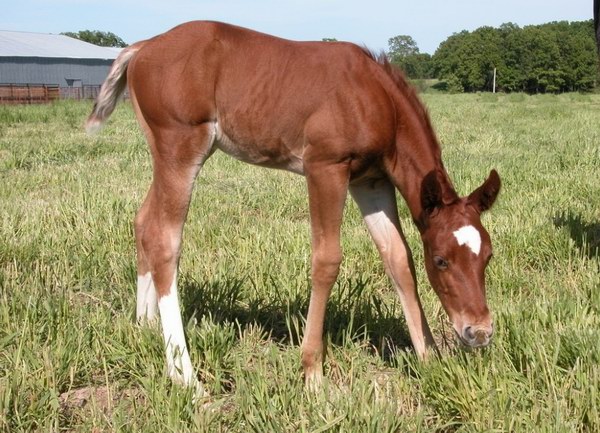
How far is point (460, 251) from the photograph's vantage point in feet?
9.27

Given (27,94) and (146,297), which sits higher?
(27,94)

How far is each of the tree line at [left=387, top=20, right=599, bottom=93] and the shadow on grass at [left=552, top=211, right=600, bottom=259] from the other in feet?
233

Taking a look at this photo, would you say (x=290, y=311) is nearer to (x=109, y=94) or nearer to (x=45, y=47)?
(x=109, y=94)

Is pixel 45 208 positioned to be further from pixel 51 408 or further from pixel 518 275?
pixel 518 275

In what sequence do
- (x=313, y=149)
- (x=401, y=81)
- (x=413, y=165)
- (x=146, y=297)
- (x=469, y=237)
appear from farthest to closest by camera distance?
(x=146, y=297)
(x=401, y=81)
(x=413, y=165)
(x=313, y=149)
(x=469, y=237)

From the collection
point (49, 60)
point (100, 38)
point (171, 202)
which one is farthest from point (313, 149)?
point (100, 38)

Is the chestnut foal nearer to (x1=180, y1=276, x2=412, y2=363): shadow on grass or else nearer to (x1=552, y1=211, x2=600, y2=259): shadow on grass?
(x1=180, y1=276, x2=412, y2=363): shadow on grass

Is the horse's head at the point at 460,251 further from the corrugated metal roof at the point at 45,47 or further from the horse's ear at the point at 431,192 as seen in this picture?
the corrugated metal roof at the point at 45,47

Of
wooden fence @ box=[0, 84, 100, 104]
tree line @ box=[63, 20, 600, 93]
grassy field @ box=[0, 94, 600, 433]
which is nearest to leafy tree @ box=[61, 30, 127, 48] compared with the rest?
tree line @ box=[63, 20, 600, 93]

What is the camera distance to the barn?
152ft

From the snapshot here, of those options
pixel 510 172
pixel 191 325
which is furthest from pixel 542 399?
pixel 510 172

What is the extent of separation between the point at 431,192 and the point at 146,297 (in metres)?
1.57

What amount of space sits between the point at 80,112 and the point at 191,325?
55.0ft

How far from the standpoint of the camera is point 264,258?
4348mm
